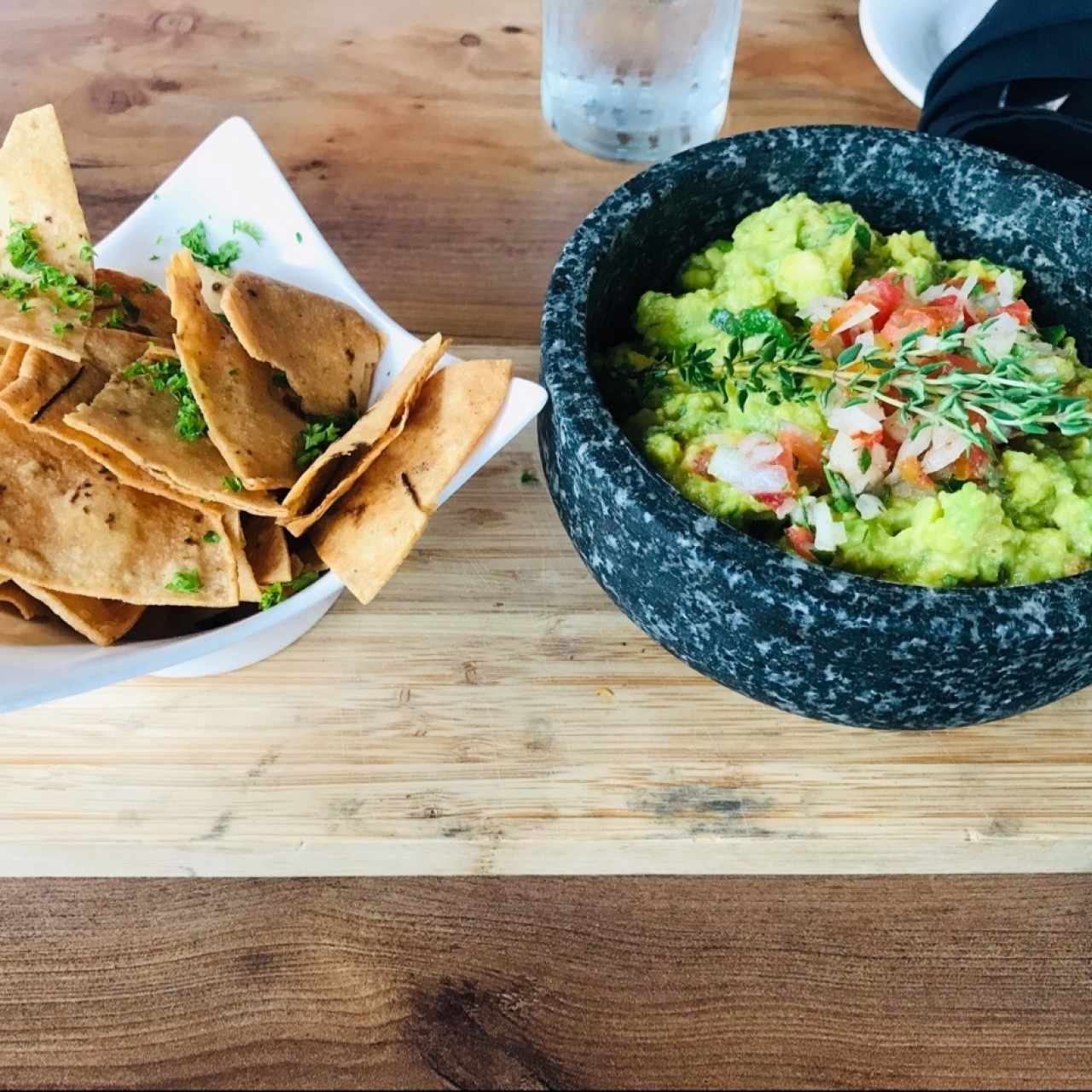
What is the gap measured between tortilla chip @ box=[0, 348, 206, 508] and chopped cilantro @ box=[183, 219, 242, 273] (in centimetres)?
25

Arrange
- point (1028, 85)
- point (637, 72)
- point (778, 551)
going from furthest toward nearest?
point (637, 72) → point (1028, 85) → point (778, 551)

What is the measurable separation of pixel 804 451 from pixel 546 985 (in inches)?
21.3

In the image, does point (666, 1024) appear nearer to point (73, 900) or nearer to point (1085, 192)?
point (73, 900)

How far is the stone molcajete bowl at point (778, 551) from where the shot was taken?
908 mm

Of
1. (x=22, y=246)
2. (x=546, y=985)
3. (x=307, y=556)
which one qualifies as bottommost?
(x=546, y=985)

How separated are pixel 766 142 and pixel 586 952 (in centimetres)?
87

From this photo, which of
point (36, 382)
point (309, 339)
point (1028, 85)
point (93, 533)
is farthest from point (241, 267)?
point (1028, 85)

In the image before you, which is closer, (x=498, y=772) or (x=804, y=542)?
(x=804, y=542)

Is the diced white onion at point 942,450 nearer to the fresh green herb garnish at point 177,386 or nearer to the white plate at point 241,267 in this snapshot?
the white plate at point 241,267

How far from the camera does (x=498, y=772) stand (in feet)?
3.65

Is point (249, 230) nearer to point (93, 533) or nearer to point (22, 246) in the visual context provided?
point (22, 246)

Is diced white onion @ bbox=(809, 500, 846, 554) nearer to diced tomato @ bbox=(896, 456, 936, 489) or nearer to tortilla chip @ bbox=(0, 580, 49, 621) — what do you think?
diced tomato @ bbox=(896, 456, 936, 489)

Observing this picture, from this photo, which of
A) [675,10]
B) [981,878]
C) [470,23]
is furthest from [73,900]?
[470,23]

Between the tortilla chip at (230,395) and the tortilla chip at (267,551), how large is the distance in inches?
2.5
